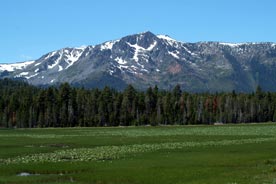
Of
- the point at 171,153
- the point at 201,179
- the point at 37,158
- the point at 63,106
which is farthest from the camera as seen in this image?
the point at 63,106

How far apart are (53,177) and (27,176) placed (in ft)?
8.42

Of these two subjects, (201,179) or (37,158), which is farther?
(37,158)

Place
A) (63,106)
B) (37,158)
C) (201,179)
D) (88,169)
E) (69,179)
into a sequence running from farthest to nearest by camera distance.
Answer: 1. (63,106)
2. (37,158)
3. (88,169)
4. (69,179)
5. (201,179)

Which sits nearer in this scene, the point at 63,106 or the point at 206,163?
the point at 206,163

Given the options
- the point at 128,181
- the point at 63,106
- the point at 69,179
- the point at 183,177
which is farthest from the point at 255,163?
the point at 63,106

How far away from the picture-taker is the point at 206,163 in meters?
54.2

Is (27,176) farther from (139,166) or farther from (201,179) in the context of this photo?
(201,179)

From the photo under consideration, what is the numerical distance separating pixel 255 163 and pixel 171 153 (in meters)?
16.0

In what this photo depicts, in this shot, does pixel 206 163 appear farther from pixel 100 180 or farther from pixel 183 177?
pixel 100 180

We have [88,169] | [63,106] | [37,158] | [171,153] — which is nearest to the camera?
[88,169]

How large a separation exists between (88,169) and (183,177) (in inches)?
468

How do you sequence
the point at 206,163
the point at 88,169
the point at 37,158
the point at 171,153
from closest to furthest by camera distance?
the point at 88,169, the point at 206,163, the point at 37,158, the point at 171,153

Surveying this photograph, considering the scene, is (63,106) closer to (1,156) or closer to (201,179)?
(1,156)

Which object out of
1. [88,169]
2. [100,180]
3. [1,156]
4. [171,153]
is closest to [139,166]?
[88,169]
